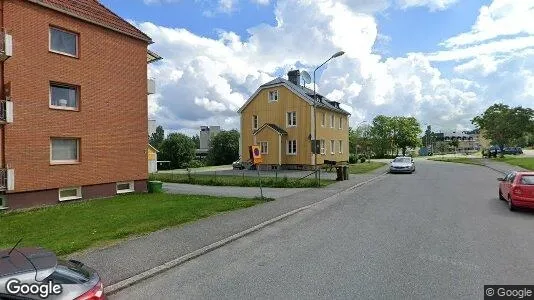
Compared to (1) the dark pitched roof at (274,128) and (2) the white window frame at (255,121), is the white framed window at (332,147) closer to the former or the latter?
(1) the dark pitched roof at (274,128)

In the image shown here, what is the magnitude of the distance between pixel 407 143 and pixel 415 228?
84.1 m

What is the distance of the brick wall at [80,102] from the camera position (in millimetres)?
15102

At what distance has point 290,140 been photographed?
39.5 metres

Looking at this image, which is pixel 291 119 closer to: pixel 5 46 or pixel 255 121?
pixel 255 121

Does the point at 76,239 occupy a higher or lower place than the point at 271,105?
lower

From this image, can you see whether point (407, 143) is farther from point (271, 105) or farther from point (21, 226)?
point (21, 226)

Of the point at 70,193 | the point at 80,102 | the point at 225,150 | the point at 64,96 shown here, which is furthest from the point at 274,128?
the point at 225,150

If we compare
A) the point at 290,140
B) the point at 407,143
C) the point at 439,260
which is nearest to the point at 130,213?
the point at 439,260

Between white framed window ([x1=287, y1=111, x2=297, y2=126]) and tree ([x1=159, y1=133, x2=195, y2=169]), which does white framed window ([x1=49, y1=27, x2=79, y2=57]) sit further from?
tree ([x1=159, y1=133, x2=195, y2=169])

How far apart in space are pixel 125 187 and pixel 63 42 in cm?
744

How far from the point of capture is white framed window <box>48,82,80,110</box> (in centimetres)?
1667

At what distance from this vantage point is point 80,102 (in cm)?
1758

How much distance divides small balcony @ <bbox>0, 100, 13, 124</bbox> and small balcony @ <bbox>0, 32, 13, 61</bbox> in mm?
1663

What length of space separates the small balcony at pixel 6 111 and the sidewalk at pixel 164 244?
837 centimetres
